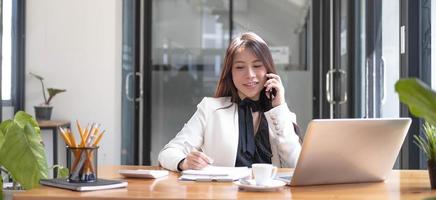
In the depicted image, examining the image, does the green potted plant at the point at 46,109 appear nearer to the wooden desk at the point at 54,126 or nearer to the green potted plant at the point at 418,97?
the wooden desk at the point at 54,126

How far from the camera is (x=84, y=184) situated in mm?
1477

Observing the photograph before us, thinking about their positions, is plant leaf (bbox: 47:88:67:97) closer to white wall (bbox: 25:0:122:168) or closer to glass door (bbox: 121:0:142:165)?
white wall (bbox: 25:0:122:168)

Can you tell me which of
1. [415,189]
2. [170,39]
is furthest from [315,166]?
[170,39]

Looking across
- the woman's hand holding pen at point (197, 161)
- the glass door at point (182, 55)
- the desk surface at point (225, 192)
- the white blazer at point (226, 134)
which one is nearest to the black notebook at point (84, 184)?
the desk surface at point (225, 192)

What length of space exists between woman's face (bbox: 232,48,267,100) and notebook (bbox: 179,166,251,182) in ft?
2.11

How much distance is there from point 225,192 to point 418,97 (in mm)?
629

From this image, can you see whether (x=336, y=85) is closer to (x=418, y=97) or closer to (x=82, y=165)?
(x=82, y=165)

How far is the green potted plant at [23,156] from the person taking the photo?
1689 millimetres

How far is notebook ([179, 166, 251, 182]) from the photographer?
1.70 meters

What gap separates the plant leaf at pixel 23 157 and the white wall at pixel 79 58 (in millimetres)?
3009

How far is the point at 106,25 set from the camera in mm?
4719

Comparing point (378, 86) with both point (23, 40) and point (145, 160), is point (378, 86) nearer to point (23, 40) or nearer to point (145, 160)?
point (145, 160)

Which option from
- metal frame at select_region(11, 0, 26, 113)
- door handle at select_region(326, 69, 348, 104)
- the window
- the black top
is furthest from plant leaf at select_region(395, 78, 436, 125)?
metal frame at select_region(11, 0, 26, 113)

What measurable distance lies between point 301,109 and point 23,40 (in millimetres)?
2395
